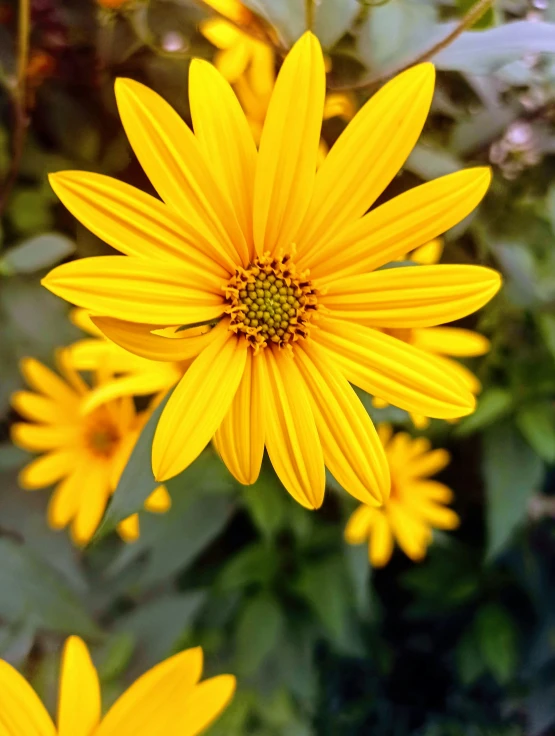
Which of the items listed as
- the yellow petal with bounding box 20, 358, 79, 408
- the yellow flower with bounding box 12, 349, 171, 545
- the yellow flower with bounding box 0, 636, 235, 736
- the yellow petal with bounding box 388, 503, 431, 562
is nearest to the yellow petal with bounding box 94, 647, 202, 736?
the yellow flower with bounding box 0, 636, 235, 736

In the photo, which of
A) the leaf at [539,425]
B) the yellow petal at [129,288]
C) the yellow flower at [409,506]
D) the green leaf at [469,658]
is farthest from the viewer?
the green leaf at [469,658]

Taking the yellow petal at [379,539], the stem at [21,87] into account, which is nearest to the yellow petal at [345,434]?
the stem at [21,87]

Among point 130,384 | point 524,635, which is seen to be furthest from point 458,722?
Result: point 130,384

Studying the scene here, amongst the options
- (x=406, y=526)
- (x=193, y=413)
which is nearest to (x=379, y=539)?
(x=406, y=526)

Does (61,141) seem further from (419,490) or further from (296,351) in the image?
(419,490)

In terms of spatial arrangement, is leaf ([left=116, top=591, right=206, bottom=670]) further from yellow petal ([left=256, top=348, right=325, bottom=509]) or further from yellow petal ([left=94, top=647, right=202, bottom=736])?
yellow petal ([left=256, top=348, right=325, bottom=509])

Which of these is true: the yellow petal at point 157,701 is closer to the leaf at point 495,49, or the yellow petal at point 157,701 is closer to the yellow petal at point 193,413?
the yellow petal at point 193,413

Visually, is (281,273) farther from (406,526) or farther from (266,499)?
(406,526)
